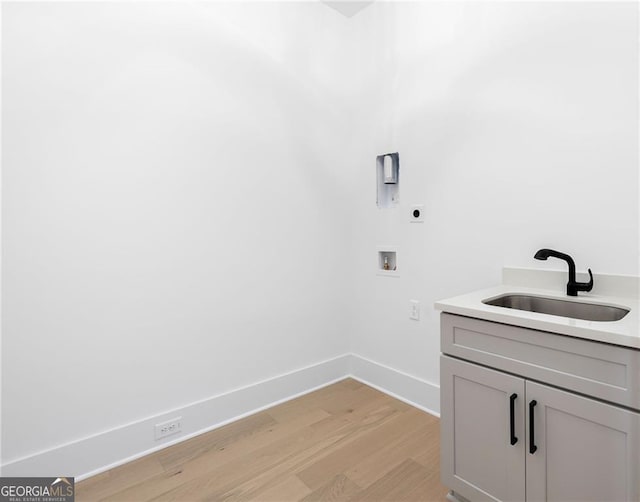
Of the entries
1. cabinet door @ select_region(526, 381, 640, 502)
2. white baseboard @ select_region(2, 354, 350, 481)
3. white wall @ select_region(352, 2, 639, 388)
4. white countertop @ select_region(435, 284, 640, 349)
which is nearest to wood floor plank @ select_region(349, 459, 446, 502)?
cabinet door @ select_region(526, 381, 640, 502)

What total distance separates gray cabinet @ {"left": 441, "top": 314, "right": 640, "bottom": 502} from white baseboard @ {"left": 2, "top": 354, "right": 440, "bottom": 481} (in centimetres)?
79

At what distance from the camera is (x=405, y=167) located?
7.91 ft

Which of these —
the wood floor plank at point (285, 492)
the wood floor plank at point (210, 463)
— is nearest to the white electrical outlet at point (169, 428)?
the wood floor plank at point (210, 463)

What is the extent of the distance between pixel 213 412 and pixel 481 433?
4.80 feet

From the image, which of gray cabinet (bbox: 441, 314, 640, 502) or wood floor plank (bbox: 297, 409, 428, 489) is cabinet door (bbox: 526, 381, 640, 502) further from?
wood floor plank (bbox: 297, 409, 428, 489)

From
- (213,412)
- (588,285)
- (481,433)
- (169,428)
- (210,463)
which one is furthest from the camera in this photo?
(213,412)

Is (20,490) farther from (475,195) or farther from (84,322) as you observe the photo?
(475,195)

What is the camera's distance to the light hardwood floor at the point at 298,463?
5.30 feet

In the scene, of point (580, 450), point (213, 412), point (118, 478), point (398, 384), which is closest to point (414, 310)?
point (398, 384)

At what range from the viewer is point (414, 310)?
2387 mm

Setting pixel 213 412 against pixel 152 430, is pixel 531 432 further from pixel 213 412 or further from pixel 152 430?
pixel 152 430

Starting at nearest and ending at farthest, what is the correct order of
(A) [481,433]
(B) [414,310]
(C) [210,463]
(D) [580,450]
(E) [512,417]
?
(D) [580,450]
(E) [512,417]
(A) [481,433]
(C) [210,463]
(B) [414,310]

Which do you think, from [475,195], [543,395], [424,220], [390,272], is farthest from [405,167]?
[543,395]

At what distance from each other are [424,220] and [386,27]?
137cm
